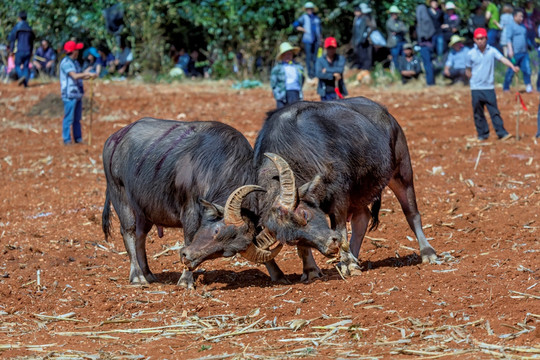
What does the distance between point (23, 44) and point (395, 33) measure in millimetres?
10617

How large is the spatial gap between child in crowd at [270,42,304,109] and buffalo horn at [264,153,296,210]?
23.2 feet

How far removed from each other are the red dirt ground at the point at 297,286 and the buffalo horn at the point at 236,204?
0.72 metres

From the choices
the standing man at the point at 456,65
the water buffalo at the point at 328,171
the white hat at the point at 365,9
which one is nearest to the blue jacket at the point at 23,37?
the white hat at the point at 365,9

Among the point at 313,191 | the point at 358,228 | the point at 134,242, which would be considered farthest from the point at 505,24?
the point at 313,191

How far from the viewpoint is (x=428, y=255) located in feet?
29.2

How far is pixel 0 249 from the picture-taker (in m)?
10.1

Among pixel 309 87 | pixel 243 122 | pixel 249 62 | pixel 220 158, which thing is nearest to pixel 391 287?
pixel 220 158

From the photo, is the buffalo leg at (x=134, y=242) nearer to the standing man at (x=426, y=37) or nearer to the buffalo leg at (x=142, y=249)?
the buffalo leg at (x=142, y=249)

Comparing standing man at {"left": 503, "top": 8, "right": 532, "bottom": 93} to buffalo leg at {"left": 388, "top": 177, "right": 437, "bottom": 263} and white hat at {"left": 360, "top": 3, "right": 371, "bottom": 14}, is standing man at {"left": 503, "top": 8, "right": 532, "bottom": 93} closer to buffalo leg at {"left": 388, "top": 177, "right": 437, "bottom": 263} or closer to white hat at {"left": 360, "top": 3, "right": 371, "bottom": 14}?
white hat at {"left": 360, "top": 3, "right": 371, "bottom": 14}

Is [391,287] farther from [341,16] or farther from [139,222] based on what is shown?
[341,16]

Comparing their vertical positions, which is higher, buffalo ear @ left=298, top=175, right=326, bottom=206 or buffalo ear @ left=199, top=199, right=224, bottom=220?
buffalo ear @ left=298, top=175, right=326, bottom=206

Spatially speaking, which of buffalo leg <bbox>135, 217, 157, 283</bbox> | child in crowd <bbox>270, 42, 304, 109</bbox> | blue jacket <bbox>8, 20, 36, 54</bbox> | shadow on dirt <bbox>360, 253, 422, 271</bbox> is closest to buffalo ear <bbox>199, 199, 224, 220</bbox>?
buffalo leg <bbox>135, 217, 157, 283</bbox>

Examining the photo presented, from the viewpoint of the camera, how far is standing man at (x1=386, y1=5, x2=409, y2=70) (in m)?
23.2

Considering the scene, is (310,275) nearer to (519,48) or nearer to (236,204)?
(236,204)
